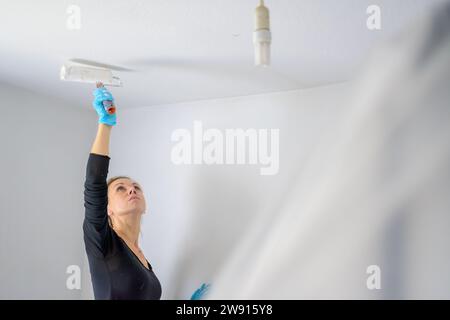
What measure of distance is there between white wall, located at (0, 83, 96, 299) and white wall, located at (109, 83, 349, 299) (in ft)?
0.86

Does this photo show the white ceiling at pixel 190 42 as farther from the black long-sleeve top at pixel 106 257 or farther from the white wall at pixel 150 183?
the black long-sleeve top at pixel 106 257

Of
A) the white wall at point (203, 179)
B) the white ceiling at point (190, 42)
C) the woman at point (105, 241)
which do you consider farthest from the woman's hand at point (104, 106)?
the white wall at point (203, 179)

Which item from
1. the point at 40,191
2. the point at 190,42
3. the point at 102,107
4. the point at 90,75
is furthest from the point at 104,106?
the point at 40,191

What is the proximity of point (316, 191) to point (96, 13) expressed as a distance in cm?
107

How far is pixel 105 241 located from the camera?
1410 millimetres

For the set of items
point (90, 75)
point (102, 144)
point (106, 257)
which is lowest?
point (106, 257)

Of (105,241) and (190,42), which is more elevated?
(190,42)

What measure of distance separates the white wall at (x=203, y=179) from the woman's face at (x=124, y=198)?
181 millimetres

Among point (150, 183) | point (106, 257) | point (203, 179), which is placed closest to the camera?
point (106, 257)

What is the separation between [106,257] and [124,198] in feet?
1.25

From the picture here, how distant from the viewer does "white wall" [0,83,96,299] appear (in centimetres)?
180

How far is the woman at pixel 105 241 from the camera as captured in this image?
1.26 m

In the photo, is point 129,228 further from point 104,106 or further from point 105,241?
point 104,106

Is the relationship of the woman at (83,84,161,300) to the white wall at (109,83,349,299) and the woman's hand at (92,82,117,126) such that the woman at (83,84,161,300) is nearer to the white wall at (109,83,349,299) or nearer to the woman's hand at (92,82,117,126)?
the woman's hand at (92,82,117,126)
